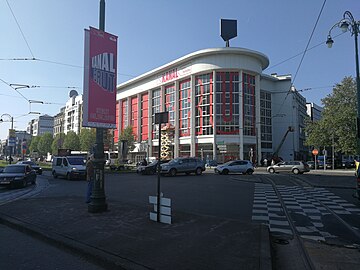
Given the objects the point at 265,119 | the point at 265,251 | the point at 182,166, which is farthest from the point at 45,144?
the point at 265,251

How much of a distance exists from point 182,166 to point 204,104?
42251 millimetres

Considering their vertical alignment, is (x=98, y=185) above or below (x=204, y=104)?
below

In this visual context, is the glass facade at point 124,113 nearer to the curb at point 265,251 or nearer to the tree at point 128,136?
the tree at point 128,136

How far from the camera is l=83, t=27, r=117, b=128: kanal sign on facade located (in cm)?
869

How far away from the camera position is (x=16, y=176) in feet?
58.2

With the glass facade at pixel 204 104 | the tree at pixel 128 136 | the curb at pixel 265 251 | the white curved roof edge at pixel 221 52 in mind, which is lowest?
the curb at pixel 265 251

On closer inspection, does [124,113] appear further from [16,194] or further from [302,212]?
[302,212]

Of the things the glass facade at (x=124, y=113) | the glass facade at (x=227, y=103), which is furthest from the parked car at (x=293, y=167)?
the glass facade at (x=124, y=113)

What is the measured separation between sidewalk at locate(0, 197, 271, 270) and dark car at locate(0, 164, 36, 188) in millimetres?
9291

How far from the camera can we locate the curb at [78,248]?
15.5 feet

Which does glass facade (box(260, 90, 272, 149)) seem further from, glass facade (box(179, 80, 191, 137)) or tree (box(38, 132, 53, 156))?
tree (box(38, 132, 53, 156))

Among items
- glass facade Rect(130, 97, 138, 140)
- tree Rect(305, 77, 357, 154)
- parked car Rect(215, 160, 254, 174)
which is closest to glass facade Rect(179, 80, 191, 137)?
glass facade Rect(130, 97, 138, 140)

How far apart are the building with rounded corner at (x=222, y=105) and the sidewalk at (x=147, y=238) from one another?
5797 centimetres

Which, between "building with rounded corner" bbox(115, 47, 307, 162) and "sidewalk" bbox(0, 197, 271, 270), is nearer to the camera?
"sidewalk" bbox(0, 197, 271, 270)
